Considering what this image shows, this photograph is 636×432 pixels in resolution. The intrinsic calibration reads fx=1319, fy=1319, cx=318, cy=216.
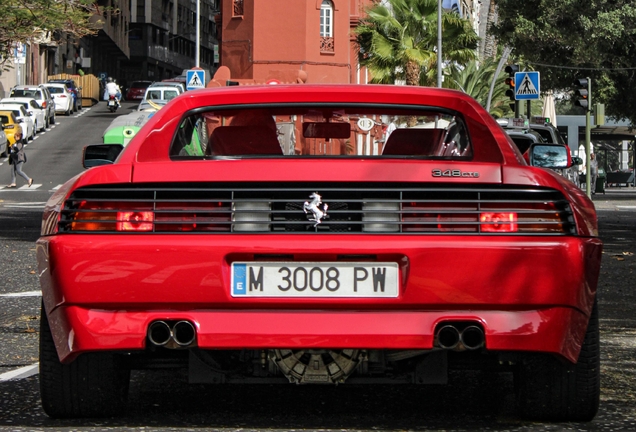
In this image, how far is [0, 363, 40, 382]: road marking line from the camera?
6294 millimetres

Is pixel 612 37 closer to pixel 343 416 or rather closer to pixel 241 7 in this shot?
pixel 241 7

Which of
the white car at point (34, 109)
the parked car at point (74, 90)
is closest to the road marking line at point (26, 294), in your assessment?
the white car at point (34, 109)

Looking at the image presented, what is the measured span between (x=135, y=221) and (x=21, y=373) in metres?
2.07

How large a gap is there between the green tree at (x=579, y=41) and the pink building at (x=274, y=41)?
16.1 metres

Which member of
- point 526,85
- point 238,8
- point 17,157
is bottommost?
point 17,157

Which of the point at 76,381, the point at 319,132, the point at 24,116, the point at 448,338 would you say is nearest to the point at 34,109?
the point at 24,116

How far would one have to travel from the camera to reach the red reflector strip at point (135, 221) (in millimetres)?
4676

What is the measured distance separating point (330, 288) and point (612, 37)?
107 feet

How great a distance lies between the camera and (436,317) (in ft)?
15.0

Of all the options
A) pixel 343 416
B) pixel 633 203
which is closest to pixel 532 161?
pixel 343 416

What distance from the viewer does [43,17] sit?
61.4 feet

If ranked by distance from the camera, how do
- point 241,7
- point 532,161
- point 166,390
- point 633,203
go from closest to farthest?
1. point 166,390
2. point 532,161
3. point 633,203
4. point 241,7

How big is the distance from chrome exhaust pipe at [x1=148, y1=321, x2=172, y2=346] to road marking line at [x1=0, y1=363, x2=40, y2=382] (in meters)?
1.87

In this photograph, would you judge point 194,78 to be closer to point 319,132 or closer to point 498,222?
point 319,132
